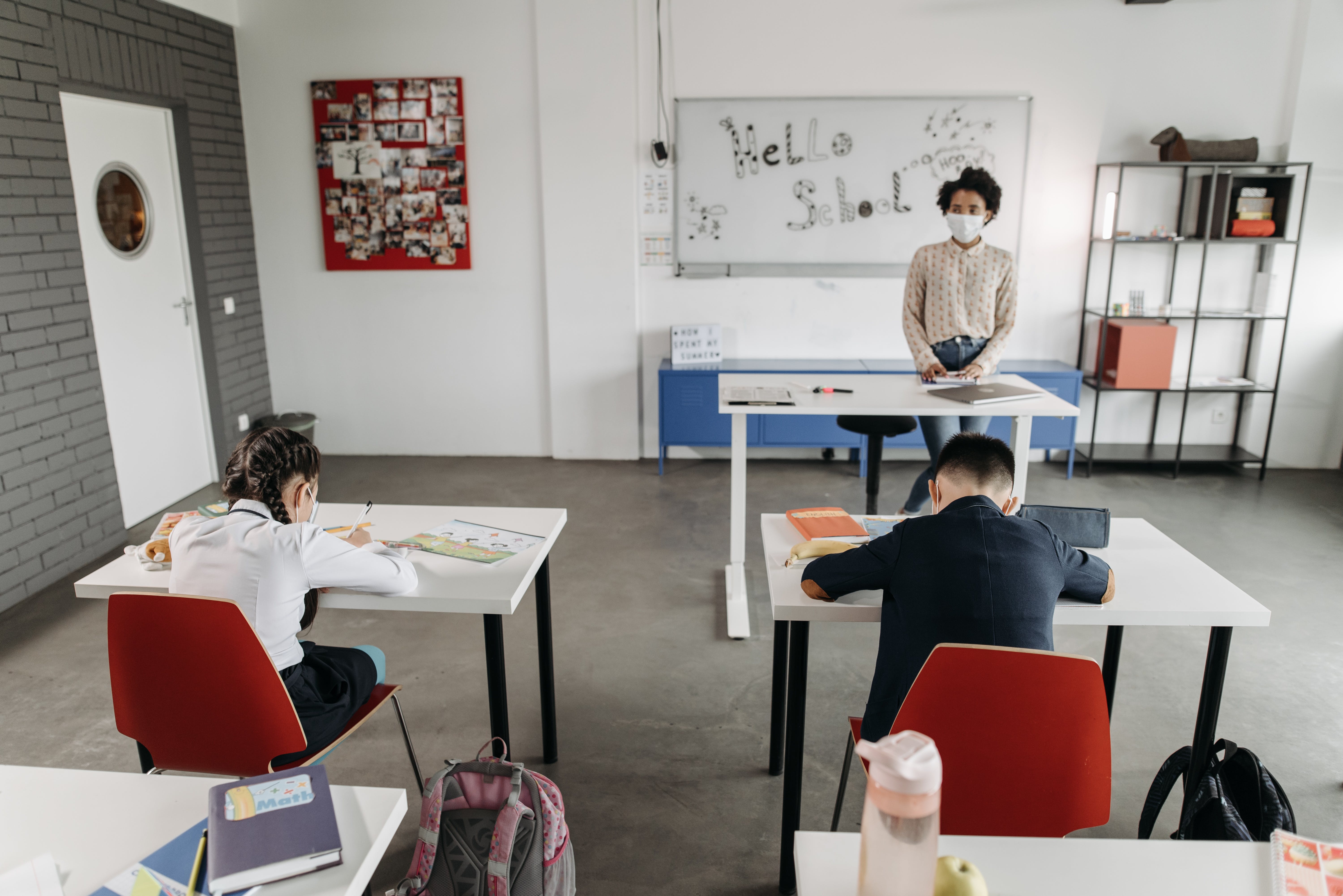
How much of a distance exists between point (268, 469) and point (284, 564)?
218mm

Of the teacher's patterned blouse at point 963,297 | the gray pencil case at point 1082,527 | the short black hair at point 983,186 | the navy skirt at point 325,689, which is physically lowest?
the navy skirt at point 325,689

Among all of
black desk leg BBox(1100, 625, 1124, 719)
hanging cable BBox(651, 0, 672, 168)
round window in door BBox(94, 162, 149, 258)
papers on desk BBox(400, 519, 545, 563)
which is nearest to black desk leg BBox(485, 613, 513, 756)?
papers on desk BBox(400, 519, 545, 563)

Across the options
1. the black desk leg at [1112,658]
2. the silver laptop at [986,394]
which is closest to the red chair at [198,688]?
the black desk leg at [1112,658]

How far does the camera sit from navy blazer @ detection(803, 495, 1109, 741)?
5.64 feet

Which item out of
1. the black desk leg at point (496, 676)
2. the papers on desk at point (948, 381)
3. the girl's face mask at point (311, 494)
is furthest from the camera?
the papers on desk at point (948, 381)

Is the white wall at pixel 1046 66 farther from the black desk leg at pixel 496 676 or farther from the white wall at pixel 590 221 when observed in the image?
the black desk leg at pixel 496 676

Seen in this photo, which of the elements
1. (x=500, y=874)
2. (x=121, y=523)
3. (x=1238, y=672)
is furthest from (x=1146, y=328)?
(x=121, y=523)

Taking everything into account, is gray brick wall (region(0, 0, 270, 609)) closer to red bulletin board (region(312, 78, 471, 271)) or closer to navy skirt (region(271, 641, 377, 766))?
red bulletin board (region(312, 78, 471, 271))

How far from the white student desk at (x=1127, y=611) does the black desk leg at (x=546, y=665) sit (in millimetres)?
687

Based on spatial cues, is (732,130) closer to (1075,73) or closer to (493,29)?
(493,29)

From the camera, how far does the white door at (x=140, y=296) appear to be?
4.52 m

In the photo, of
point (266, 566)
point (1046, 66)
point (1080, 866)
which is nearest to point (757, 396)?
point (266, 566)

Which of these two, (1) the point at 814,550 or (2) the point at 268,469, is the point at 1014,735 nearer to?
(1) the point at 814,550

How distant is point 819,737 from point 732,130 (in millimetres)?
3982
